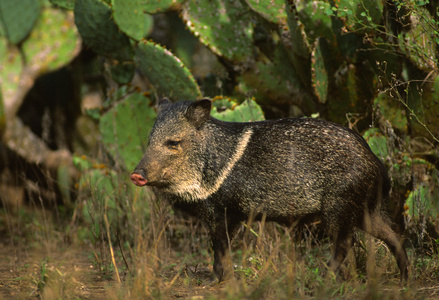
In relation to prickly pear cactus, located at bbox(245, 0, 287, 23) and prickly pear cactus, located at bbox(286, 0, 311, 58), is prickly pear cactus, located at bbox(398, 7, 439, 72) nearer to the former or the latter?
prickly pear cactus, located at bbox(286, 0, 311, 58)

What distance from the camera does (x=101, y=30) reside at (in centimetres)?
526

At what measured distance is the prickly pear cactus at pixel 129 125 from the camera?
5.14 meters

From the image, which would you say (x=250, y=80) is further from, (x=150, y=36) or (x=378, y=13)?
(x=150, y=36)

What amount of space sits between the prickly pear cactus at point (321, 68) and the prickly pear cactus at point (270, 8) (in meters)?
0.44

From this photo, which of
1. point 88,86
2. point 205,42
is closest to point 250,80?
point 205,42

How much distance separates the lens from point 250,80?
194 inches

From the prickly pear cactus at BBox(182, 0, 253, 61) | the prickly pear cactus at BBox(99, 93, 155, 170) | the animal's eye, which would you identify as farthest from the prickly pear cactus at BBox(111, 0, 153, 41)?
the animal's eye

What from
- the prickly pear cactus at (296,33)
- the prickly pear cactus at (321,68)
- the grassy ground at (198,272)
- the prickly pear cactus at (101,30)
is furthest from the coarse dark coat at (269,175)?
the prickly pear cactus at (101,30)

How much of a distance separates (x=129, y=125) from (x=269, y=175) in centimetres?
239

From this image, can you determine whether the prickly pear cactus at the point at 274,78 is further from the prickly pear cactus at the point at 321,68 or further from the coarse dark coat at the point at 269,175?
the coarse dark coat at the point at 269,175

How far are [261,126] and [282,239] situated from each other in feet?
2.79

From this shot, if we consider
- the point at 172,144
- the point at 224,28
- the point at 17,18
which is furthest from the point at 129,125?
the point at 17,18

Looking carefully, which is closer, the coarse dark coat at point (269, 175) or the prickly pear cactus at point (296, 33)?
the coarse dark coat at point (269, 175)

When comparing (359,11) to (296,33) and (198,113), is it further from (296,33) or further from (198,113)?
(198,113)
